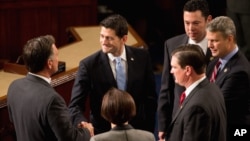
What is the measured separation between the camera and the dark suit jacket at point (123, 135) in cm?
283

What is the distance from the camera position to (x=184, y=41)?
3982mm

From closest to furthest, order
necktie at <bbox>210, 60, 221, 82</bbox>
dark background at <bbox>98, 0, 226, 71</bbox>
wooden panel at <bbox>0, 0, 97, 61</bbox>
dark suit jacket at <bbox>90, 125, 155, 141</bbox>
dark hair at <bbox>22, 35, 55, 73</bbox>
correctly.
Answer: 1. dark suit jacket at <bbox>90, 125, 155, 141</bbox>
2. dark hair at <bbox>22, 35, 55, 73</bbox>
3. necktie at <bbox>210, 60, 221, 82</bbox>
4. wooden panel at <bbox>0, 0, 97, 61</bbox>
5. dark background at <bbox>98, 0, 226, 71</bbox>

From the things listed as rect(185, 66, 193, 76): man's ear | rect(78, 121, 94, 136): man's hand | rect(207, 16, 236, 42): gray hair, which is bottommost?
rect(78, 121, 94, 136): man's hand

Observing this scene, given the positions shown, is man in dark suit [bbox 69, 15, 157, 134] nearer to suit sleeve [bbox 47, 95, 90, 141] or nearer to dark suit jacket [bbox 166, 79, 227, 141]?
suit sleeve [bbox 47, 95, 90, 141]

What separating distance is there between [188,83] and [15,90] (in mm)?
1066

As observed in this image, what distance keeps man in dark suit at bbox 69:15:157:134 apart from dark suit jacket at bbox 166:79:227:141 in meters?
0.86

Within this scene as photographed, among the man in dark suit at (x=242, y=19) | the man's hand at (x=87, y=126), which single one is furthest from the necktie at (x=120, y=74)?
the man in dark suit at (x=242, y=19)

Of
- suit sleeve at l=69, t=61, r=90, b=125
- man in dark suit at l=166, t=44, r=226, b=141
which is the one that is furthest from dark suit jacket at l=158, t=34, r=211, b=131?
man in dark suit at l=166, t=44, r=226, b=141

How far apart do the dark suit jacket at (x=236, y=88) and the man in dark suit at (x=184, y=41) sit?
1.37 ft

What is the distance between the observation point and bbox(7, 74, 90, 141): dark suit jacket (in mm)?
3049

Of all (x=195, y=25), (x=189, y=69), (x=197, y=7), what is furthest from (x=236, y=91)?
(x=197, y=7)

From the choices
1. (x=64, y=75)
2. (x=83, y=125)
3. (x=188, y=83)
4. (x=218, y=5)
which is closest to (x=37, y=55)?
(x=83, y=125)

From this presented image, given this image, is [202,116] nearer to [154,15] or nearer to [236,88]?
[236,88]

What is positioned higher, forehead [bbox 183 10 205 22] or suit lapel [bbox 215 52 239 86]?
forehead [bbox 183 10 205 22]
